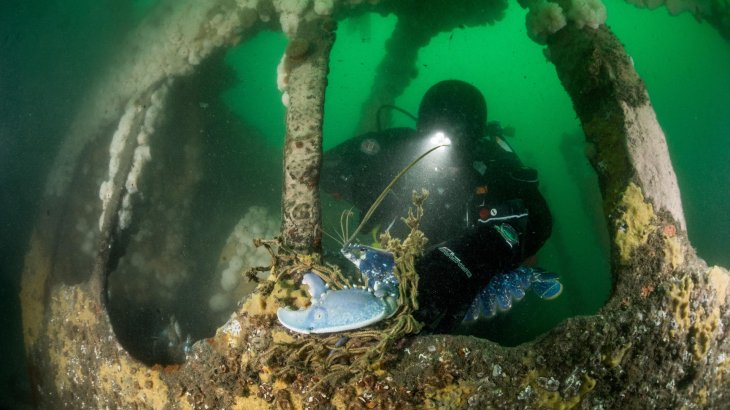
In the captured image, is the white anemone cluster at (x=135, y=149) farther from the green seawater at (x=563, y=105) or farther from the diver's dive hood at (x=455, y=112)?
the diver's dive hood at (x=455, y=112)

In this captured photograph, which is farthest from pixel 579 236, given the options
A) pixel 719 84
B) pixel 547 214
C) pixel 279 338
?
pixel 279 338

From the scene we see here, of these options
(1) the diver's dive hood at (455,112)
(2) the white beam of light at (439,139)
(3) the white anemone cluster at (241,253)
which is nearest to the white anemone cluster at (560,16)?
(1) the diver's dive hood at (455,112)

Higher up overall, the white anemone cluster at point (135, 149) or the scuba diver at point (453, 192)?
the white anemone cluster at point (135, 149)

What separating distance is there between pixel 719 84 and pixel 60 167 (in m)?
35.8

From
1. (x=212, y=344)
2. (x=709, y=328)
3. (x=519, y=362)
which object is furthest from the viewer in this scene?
(x=709, y=328)

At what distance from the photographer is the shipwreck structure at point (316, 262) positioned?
1.83 meters

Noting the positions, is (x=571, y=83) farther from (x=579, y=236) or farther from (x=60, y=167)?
(x=579, y=236)

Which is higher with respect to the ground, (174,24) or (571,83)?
Answer: (174,24)

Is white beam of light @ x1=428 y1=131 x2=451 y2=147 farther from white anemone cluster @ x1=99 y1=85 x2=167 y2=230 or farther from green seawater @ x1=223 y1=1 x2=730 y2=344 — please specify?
white anemone cluster @ x1=99 y1=85 x2=167 y2=230

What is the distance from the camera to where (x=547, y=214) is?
3143 millimetres

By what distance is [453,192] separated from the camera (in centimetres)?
389

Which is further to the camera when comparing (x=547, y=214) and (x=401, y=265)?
(x=547, y=214)

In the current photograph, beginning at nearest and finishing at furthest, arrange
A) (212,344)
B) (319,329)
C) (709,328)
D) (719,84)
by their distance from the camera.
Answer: (319,329)
(212,344)
(709,328)
(719,84)

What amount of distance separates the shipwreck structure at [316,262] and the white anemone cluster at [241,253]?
56.3 inches
